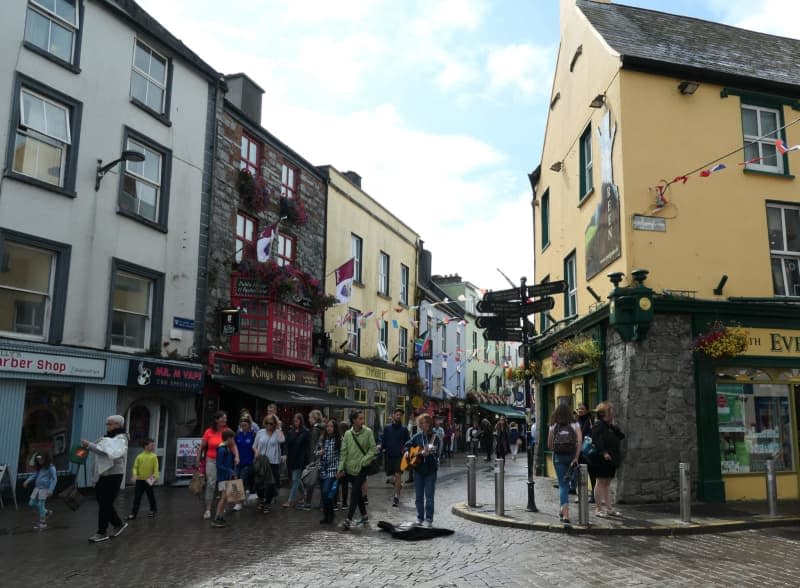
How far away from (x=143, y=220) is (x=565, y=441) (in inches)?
434

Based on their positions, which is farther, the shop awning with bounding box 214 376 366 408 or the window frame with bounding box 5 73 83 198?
the shop awning with bounding box 214 376 366 408

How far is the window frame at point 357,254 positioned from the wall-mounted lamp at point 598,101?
14.0 m

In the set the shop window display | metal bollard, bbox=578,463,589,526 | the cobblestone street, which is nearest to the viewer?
the cobblestone street

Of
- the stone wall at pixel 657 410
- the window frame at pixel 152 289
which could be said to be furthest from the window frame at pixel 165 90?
the stone wall at pixel 657 410

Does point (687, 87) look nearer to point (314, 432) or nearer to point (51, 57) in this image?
point (314, 432)

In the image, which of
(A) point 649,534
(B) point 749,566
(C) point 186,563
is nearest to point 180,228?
(C) point 186,563

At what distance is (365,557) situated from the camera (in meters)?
8.13

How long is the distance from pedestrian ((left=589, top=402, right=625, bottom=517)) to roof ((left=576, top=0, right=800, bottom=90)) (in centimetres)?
699

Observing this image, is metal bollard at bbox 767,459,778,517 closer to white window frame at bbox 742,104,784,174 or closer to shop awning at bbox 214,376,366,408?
white window frame at bbox 742,104,784,174

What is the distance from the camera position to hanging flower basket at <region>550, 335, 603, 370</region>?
13.7 m

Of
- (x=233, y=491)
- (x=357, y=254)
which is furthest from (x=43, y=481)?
(x=357, y=254)

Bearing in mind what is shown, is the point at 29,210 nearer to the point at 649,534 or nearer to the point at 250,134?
the point at 250,134

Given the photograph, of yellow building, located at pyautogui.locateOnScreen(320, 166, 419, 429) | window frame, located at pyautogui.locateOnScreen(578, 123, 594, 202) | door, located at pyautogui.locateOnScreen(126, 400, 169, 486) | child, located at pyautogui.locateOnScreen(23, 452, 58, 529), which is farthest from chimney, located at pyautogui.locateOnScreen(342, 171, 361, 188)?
child, located at pyautogui.locateOnScreen(23, 452, 58, 529)

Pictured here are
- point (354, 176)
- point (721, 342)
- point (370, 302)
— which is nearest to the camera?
point (721, 342)
